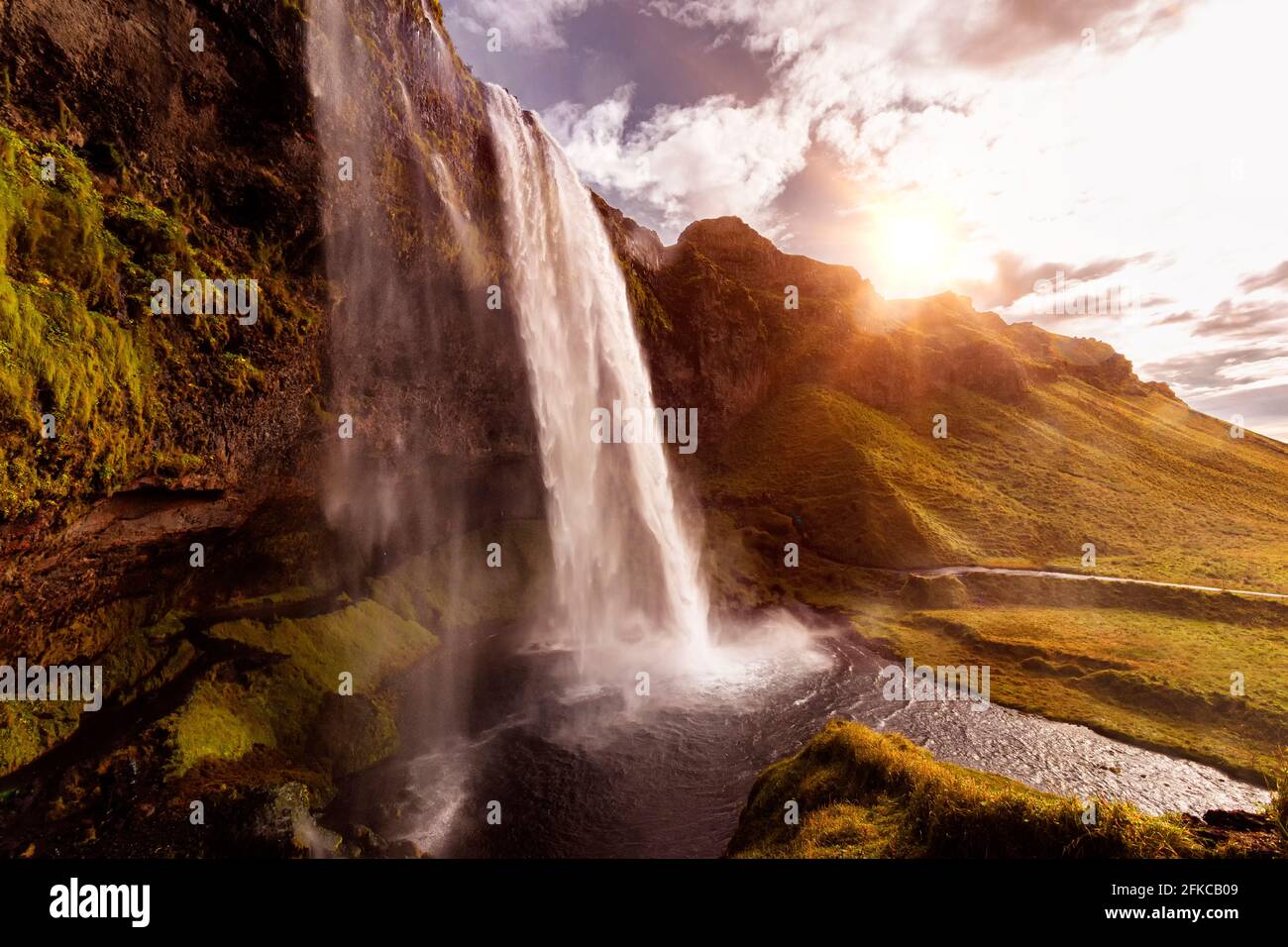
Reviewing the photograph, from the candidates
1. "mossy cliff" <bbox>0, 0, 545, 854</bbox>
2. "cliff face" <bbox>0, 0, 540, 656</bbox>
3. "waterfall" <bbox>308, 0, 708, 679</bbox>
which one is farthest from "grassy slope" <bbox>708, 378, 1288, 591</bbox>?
"mossy cliff" <bbox>0, 0, 545, 854</bbox>

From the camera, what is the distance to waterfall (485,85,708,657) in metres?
32.9

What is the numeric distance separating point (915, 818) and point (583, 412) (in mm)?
30641

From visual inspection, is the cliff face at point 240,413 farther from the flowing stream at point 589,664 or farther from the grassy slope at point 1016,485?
the grassy slope at point 1016,485

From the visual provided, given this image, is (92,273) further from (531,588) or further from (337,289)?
(531,588)

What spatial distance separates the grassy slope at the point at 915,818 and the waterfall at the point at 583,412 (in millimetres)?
18828

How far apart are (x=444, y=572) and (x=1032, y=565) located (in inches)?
1852

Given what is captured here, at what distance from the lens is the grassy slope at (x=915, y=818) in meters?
7.72

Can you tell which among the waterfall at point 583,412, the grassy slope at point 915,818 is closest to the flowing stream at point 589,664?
the waterfall at point 583,412

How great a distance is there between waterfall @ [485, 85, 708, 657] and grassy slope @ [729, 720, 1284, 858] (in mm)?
18828

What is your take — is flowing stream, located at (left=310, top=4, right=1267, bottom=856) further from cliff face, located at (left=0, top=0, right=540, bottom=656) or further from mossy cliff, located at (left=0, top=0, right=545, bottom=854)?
mossy cliff, located at (left=0, top=0, right=545, bottom=854)

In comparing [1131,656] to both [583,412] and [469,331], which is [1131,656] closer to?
[583,412]

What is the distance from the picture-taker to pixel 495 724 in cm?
2300

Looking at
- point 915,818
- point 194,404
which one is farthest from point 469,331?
point 915,818

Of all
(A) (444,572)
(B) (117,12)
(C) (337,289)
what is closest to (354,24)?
(B) (117,12)
